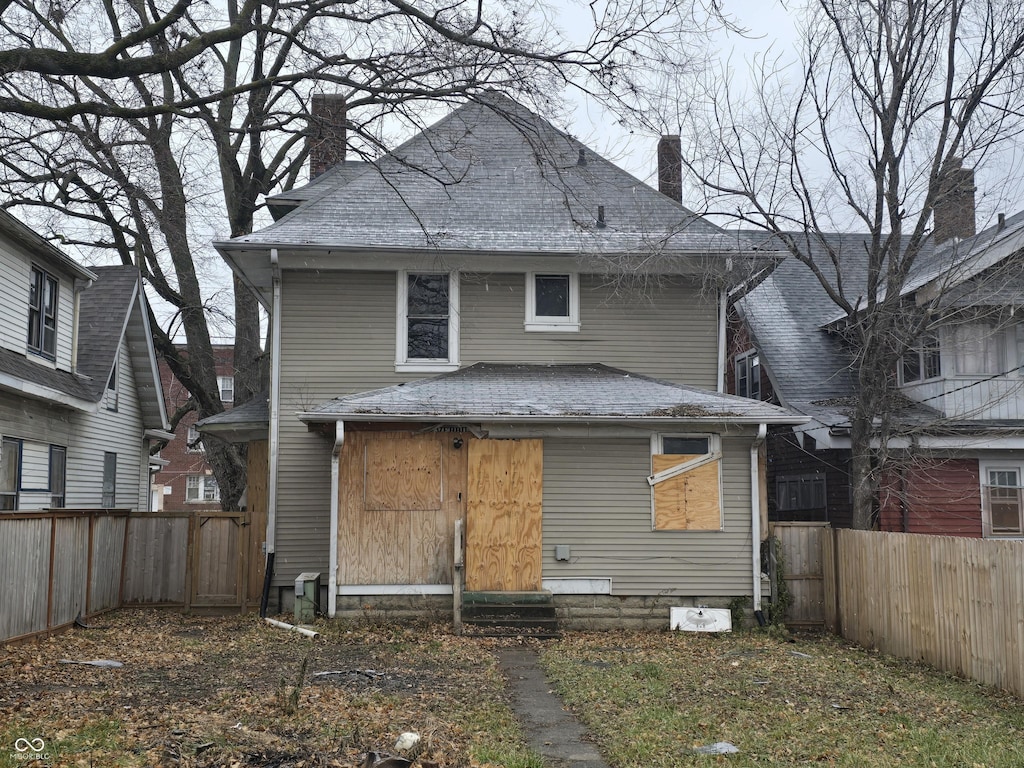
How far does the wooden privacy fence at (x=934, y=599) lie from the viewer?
981 cm

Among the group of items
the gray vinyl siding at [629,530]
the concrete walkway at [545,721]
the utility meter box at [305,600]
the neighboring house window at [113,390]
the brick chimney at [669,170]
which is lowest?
the concrete walkway at [545,721]

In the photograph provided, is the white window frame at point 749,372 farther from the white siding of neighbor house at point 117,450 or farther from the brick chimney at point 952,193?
the white siding of neighbor house at point 117,450

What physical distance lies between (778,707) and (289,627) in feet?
23.2

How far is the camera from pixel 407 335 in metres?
15.9

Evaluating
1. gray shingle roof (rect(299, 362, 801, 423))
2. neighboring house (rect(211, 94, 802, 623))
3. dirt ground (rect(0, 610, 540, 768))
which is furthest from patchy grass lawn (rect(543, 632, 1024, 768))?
gray shingle roof (rect(299, 362, 801, 423))

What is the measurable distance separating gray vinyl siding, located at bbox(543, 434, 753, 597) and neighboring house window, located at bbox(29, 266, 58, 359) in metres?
9.42

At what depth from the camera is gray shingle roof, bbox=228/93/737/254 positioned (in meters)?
15.5

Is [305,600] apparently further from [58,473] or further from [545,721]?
[58,473]

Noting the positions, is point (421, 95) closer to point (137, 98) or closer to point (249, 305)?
point (137, 98)

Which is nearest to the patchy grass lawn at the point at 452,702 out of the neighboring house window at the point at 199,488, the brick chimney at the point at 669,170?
the brick chimney at the point at 669,170

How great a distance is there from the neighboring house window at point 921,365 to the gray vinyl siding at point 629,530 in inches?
215

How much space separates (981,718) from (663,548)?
5.99 metres

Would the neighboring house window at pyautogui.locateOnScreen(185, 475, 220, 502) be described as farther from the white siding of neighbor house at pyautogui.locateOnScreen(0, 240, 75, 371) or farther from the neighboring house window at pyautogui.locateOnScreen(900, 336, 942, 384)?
the neighboring house window at pyautogui.locateOnScreen(900, 336, 942, 384)

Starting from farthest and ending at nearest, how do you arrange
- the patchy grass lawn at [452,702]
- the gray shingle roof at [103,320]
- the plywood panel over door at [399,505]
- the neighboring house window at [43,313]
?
the gray shingle roof at [103,320]
the neighboring house window at [43,313]
the plywood panel over door at [399,505]
the patchy grass lawn at [452,702]
